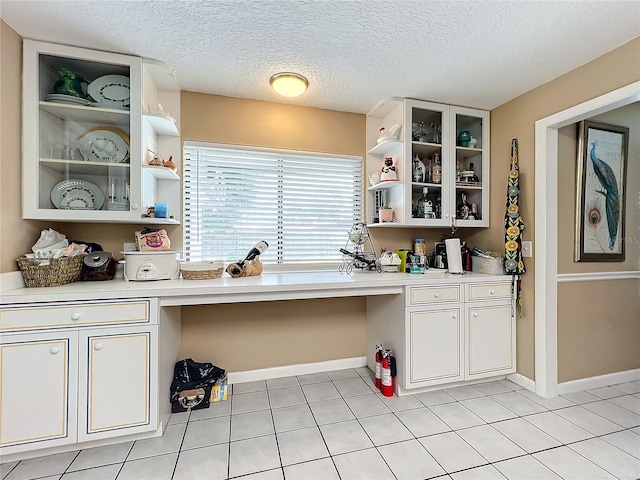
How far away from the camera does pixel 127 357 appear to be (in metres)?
1.69

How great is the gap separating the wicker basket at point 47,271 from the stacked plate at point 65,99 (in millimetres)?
1006

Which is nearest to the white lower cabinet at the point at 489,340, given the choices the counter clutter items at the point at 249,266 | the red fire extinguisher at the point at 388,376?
the red fire extinguisher at the point at 388,376

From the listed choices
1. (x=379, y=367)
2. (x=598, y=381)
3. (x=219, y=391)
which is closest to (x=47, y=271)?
(x=219, y=391)

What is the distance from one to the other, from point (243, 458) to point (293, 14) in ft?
7.98

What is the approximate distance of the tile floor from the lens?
1517 mm

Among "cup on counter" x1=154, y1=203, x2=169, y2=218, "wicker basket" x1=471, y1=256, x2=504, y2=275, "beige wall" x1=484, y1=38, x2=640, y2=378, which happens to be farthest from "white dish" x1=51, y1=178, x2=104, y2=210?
"beige wall" x1=484, y1=38, x2=640, y2=378

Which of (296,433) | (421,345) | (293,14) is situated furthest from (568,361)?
(293,14)

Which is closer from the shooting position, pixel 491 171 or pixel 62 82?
pixel 62 82

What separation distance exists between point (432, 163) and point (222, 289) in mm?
2119

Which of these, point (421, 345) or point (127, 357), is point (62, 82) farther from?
point (421, 345)

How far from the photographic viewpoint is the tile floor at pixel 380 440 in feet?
4.98

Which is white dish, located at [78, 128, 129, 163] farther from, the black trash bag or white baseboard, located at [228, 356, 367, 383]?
white baseboard, located at [228, 356, 367, 383]

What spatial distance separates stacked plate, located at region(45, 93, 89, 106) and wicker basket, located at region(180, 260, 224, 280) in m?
1.24

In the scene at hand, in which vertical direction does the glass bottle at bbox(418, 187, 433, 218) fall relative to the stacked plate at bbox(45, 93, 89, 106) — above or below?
below
